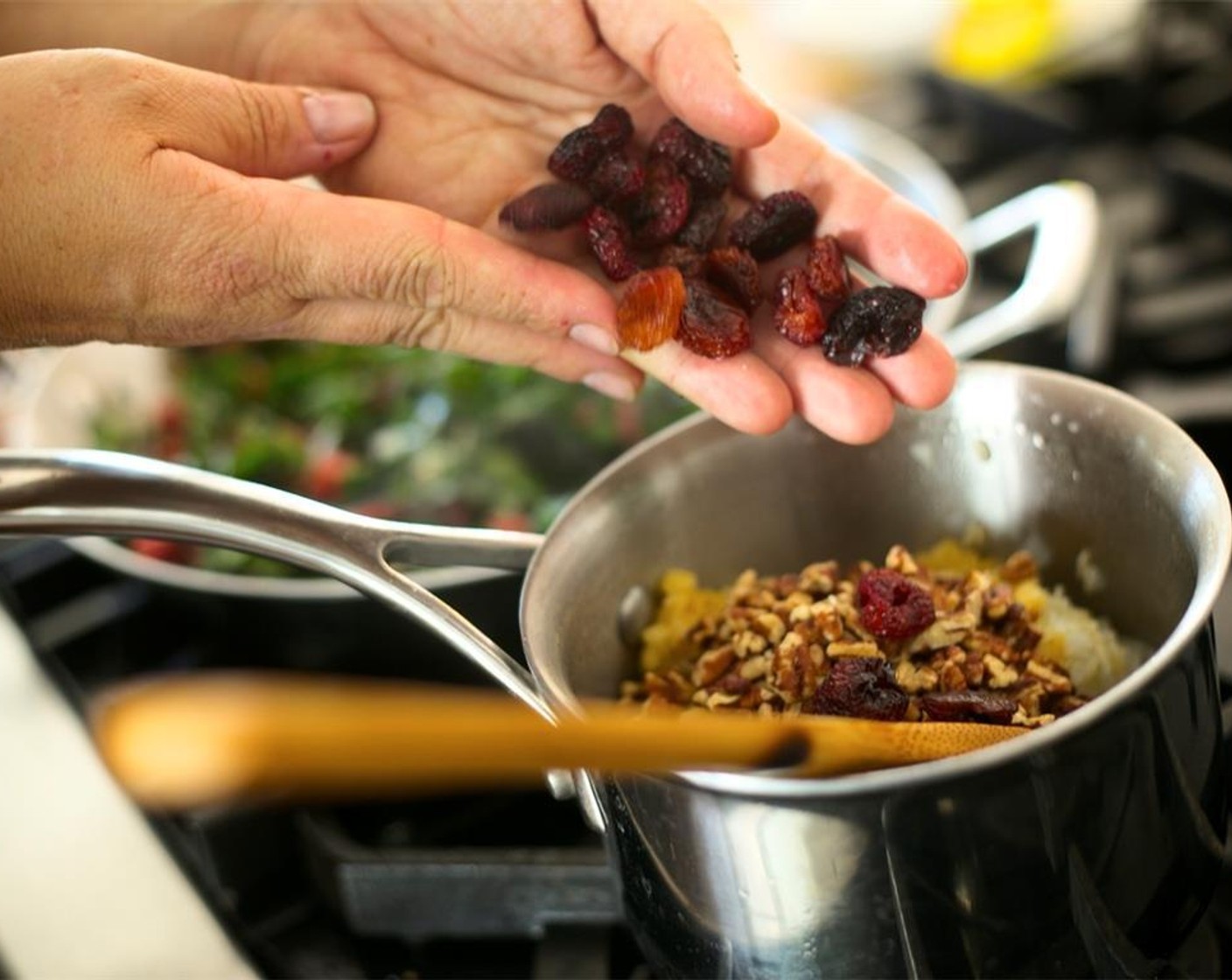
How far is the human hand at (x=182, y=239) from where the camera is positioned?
0.74 meters

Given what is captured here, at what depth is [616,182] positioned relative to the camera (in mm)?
846

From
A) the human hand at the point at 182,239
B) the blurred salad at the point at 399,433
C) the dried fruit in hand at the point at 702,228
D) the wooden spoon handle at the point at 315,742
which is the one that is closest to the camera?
the wooden spoon handle at the point at 315,742

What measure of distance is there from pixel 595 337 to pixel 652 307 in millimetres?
52

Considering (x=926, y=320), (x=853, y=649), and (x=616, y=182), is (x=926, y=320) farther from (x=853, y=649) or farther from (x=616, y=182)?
(x=853, y=649)

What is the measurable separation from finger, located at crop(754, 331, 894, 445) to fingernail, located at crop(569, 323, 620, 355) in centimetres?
11

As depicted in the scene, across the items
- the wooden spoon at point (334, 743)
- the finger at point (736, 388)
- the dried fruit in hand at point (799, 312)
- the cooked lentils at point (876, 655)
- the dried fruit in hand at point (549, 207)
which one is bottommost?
the cooked lentils at point (876, 655)

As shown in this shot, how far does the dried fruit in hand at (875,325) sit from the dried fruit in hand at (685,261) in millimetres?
97

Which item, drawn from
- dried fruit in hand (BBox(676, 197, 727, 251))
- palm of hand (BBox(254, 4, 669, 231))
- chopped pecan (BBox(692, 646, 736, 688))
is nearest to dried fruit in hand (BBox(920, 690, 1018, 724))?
chopped pecan (BBox(692, 646, 736, 688))

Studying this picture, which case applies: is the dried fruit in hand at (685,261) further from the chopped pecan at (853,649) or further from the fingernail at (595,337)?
the chopped pecan at (853,649)

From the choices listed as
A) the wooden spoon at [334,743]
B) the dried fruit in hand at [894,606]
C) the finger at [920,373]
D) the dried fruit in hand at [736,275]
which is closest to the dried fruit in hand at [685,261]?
the dried fruit in hand at [736,275]

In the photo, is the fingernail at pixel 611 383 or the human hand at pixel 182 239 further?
the fingernail at pixel 611 383

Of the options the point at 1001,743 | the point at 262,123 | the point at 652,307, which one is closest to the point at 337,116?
the point at 262,123

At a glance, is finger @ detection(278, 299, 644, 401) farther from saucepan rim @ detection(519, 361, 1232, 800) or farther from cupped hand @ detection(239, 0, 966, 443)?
saucepan rim @ detection(519, 361, 1232, 800)

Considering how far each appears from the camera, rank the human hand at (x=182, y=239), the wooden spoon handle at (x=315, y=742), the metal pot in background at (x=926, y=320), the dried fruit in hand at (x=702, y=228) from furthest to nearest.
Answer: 1. the metal pot in background at (x=926, y=320)
2. the dried fruit in hand at (x=702, y=228)
3. the human hand at (x=182, y=239)
4. the wooden spoon handle at (x=315, y=742)
